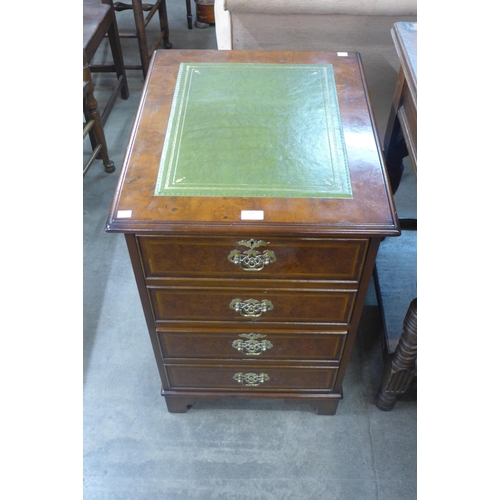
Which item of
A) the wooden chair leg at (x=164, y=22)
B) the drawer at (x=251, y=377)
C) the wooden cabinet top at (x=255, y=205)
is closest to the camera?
the wooden cabinet top at (x=255, y=205)

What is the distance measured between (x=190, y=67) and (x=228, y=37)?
48cm

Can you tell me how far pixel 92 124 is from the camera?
6.26ft

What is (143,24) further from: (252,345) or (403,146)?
(252,345)

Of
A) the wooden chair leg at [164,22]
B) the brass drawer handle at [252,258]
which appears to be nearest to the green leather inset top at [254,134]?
the brass drawer handle at [252,258]

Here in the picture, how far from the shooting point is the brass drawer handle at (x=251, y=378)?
129 cm

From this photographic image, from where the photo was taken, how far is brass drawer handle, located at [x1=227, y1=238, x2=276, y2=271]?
37.1 inches

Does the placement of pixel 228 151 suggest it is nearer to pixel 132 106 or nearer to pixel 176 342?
pixel 176 342

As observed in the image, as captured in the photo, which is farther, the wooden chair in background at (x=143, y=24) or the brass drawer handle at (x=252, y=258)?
the wooden chair in background at (x=143, y=24)

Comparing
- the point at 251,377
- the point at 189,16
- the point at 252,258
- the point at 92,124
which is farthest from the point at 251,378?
the point at 189,16

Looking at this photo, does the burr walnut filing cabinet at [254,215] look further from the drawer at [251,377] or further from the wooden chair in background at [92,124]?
the wooden chair in background at [92,124]

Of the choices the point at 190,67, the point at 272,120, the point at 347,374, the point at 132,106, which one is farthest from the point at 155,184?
the point at 132,106

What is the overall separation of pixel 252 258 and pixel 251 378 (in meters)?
0.47
